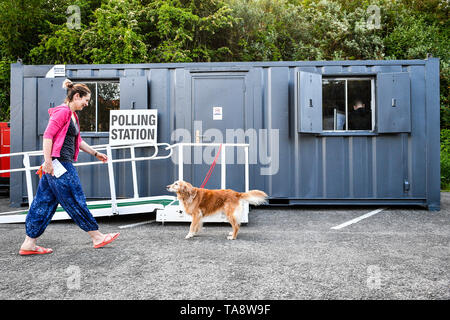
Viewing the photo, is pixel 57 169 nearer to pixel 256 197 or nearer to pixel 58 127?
pixel 58 127

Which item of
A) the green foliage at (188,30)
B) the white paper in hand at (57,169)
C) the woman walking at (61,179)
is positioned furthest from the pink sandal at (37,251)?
the green foliage at (188,30)

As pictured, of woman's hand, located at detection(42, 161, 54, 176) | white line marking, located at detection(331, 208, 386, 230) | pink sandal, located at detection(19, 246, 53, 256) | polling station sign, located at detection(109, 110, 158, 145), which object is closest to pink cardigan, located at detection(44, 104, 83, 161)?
woman's hand, located at detection(42, 161, 54, 176)

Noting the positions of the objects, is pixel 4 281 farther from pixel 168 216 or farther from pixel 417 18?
pixel 417 18

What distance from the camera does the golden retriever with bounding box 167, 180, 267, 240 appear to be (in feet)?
14.4

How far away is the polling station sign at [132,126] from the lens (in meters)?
6.59

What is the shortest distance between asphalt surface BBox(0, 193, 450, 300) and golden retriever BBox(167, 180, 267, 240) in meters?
0.24

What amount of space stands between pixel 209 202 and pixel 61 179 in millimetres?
1805

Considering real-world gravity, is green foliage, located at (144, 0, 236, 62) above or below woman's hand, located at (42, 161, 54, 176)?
above

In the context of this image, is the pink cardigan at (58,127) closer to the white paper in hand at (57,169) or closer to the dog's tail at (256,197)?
the white paper in hand at (57,169)

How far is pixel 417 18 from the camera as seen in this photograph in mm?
16484

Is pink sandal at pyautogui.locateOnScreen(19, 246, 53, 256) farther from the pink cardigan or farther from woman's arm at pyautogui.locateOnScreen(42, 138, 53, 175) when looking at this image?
the pink cardigan

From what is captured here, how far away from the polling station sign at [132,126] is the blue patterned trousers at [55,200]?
3055 millimetres

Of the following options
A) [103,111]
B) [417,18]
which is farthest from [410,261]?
[417,18]
